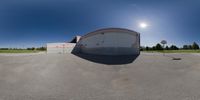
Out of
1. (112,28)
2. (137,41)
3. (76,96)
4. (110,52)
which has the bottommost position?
(76,96)

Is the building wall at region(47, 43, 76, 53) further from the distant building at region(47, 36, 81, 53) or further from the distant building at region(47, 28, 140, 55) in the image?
the distant building at region(47, 28, 140, 55)

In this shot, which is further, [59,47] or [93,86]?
[59,47]

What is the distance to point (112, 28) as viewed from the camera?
61.5 feet

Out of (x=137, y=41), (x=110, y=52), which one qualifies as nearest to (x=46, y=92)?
(x=110, y=52)

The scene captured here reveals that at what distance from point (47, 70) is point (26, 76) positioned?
1.46m

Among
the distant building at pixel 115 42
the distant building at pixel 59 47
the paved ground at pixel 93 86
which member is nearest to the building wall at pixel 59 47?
the distant building at pixel 59 47

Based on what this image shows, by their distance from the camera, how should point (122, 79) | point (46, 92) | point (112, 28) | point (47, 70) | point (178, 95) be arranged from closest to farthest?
1. point (178, 95)
2. point (46, 92)
3. point (122, 79)
4. point (47, 70)
5. point (112, 28)

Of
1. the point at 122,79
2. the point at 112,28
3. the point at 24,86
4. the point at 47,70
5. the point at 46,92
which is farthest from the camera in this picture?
the point at 112,28

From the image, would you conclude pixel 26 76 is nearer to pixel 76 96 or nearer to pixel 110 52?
pixel 76 96

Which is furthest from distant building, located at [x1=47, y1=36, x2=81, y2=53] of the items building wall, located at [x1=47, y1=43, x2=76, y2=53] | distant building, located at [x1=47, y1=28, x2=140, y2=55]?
distant building, located at [x1=47, y1=28, x2=140, y2=55]

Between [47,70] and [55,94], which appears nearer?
[55,94]

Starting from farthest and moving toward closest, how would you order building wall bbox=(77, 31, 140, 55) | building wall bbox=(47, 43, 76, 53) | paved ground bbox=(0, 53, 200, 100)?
building wall bbox=(47, 43, 76, 53) < building wall bbox=(77, 31, 140, 55) < paved ground bbox=(0, 53, 200, 100)

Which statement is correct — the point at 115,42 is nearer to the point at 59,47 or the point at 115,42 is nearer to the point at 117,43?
the point at 117,43

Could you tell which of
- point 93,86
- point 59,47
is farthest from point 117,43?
point 59,47
